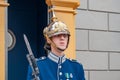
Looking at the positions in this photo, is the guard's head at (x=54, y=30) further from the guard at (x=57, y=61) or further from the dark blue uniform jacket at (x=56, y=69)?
the dark blue uniform jacket at (x=56, y=69)

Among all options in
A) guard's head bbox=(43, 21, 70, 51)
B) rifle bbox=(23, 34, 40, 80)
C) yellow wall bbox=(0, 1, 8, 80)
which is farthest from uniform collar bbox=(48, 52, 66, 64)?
yellow wall bbox=(0, 1, 8, 80)

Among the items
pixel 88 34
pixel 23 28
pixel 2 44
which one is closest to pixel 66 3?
pixel 88 34

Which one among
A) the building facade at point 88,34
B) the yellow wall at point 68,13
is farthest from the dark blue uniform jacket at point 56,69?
the building facade at point 88,34

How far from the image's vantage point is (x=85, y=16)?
7637 millimetres

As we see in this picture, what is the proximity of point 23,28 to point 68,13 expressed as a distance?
2.86ft

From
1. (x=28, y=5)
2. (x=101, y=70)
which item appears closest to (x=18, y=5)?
(x=28, y=5)

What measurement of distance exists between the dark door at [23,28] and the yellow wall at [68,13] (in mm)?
384

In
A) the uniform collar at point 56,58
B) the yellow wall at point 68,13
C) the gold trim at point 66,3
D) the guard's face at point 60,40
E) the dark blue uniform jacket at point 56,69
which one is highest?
the gold trim at point 66,3

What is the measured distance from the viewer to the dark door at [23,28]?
7.32 metres

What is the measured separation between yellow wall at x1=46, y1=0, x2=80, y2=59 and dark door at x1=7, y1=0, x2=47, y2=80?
0.38 m

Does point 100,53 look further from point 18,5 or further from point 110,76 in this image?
point 18,5

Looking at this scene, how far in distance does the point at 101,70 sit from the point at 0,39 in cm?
222

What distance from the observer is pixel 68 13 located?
7.33 metres

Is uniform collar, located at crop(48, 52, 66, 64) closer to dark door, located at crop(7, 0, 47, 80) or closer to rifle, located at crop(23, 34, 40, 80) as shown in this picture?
rifle, located at crop(23, 34, 40, 80)
